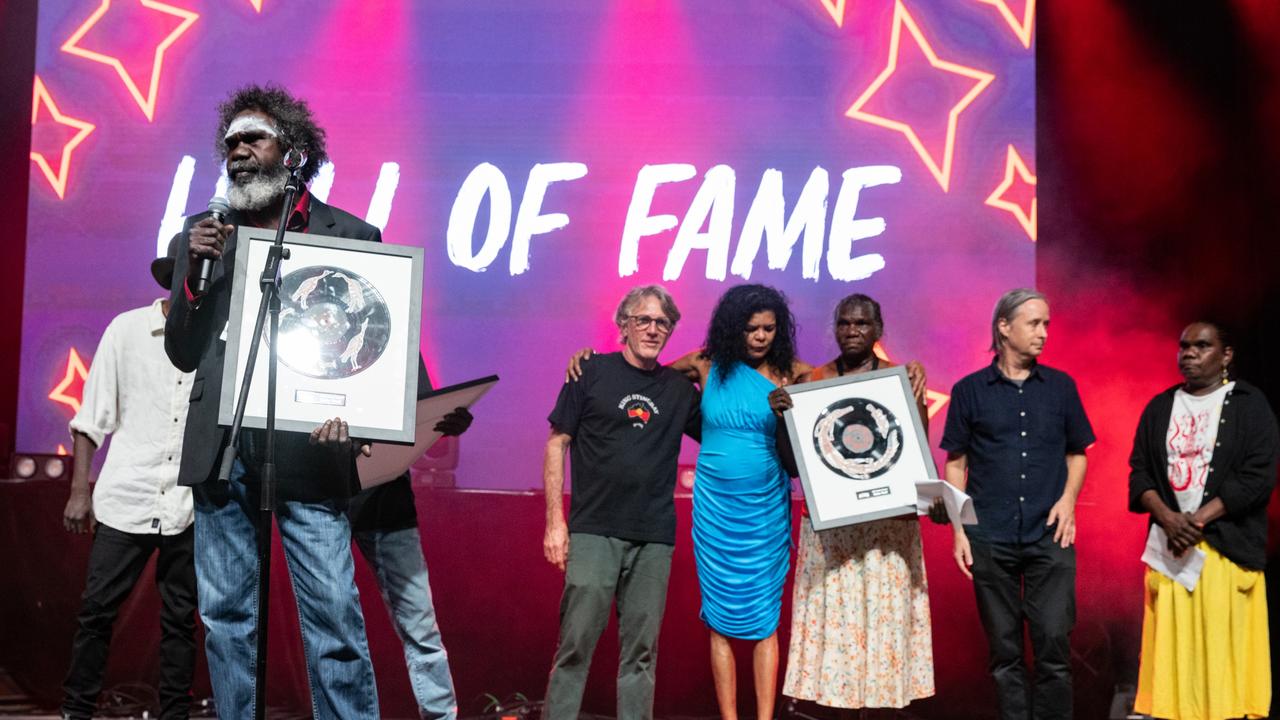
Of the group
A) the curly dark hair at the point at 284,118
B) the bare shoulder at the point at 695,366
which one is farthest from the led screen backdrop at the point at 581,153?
the curly dark hair at the point at 284,118

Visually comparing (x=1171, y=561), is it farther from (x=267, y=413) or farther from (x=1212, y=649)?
(x=267, y=413)

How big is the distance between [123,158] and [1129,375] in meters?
5.28

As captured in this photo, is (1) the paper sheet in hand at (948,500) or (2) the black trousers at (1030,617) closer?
(1) the paper sheet in hand at (948,500)

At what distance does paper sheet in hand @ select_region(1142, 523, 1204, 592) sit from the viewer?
488cm

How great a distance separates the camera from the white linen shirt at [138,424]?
429 cm

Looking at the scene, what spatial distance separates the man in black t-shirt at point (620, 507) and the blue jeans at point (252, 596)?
4.72ft

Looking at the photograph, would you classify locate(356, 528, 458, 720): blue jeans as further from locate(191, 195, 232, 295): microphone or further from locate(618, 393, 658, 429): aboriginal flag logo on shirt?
locate(191, 195, 232, 295): microphone

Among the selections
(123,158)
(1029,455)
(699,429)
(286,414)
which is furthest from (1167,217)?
(123,158)

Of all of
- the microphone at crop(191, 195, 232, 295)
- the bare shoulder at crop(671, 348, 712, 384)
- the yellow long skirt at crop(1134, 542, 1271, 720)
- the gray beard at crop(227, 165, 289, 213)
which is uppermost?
the gray beard at crop(227, 165, 289, 213)

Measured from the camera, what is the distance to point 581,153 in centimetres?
593

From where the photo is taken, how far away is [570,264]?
5.89 m

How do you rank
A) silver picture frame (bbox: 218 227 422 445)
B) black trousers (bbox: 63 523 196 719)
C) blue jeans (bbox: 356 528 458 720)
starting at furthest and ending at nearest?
1. black trousers (bbox: 63 523 196 719)
2. blue jeans (bbox: 356 528 458 720)
3. silver picture frame (bbox: 218 227 422 445)

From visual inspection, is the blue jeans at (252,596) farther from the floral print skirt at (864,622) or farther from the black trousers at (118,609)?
the floral print skirt at (864,622)

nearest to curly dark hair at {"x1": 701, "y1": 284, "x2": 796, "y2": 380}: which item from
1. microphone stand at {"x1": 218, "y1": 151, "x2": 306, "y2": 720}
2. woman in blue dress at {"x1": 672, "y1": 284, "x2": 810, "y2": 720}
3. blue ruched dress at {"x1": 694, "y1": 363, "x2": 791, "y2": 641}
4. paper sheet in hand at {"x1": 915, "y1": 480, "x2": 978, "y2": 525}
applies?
woman in blue dress at {"x1": 672, "y1": 284, "x2": 810, "y2": 720}
